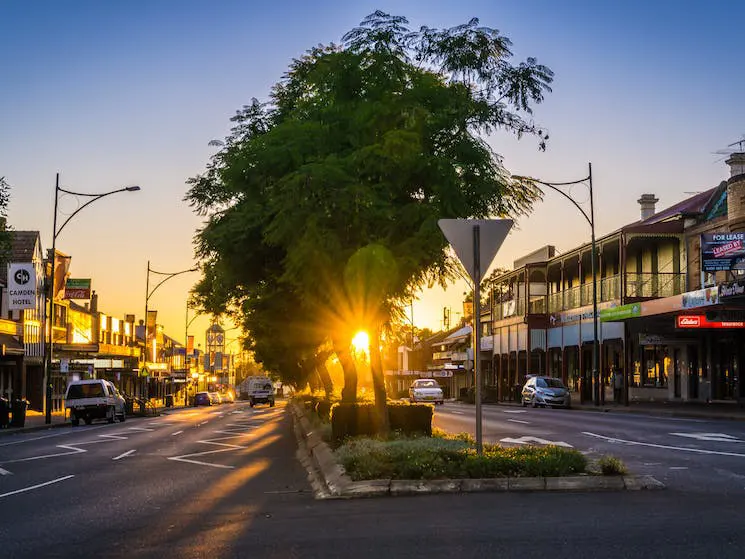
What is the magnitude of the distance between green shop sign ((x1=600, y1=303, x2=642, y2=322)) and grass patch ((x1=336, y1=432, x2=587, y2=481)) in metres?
29.0

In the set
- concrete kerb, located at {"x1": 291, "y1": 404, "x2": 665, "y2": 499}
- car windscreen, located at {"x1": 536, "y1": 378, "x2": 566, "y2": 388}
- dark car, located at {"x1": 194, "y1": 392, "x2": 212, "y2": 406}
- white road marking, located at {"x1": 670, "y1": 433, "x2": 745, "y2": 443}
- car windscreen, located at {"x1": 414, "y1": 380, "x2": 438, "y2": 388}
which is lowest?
dark car, located at {"x1": 194, "y1": 392, "x2": 212, "y2": 406}

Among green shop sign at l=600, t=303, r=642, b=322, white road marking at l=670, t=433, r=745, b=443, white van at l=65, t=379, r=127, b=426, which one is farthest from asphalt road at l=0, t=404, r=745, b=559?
green shop sign at l=600, t=303, r=642, b=322

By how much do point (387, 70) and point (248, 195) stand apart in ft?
14.3

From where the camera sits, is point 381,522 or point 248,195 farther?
point 248,195

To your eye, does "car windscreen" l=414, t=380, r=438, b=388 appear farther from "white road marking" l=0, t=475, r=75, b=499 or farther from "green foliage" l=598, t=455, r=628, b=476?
"green foliage" l=598, t=455, r=628, b=476

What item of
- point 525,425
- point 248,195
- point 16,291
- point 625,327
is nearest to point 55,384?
point 16,291

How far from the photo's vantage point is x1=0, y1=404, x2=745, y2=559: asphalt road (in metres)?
8.07

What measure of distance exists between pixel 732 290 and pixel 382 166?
21.3 meters

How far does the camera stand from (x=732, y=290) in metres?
33.1

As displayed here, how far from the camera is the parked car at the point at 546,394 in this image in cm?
4650

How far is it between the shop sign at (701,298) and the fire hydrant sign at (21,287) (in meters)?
25.0

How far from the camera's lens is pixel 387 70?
1666 centimetres

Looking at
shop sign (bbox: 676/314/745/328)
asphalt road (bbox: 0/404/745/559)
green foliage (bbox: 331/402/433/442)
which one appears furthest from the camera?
shop sign (bbox: 676/314/745/328)

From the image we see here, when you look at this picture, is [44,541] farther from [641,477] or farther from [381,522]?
[641,477]
